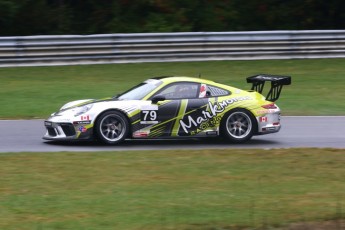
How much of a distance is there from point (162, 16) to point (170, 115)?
556 inches

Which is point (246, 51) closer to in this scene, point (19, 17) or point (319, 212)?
point (19, 17)

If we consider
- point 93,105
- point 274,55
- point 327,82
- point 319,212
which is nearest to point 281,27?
point 274,55

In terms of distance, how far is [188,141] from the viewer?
47.7ft

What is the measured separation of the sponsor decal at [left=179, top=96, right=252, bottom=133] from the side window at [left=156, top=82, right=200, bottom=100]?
365 mm

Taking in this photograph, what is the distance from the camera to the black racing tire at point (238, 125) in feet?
46.0

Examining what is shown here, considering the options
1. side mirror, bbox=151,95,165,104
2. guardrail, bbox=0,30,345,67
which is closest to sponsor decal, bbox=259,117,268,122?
side mirror, bbox=151,95,165,104

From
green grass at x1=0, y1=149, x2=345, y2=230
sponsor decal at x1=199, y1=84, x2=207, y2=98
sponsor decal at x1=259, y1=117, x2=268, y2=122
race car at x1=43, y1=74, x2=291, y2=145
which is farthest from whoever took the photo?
sponsor decal at x1=259, y1=117, x2=268, y2=122

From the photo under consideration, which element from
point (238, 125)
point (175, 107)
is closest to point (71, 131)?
point (175, 107)

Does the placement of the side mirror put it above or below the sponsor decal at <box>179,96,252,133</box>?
above

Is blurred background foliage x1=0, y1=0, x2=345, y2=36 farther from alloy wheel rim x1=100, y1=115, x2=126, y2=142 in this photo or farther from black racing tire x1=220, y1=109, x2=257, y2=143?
alloy wheel rim x1=100, y1=115, x2=126, y2=142

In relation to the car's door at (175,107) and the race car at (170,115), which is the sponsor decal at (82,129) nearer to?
the race car at (170,115)

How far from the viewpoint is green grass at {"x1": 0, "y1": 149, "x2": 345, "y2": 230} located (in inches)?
319

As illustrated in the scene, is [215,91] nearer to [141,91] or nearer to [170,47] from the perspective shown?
[141,91]

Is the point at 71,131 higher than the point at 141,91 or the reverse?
the reverse
